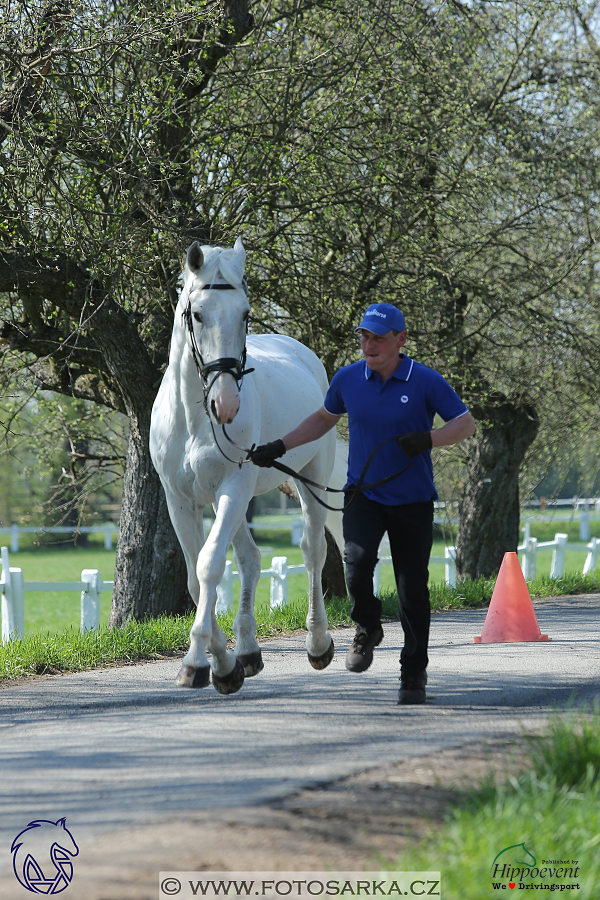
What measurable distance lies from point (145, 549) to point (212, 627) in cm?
424

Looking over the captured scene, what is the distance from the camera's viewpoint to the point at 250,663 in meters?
5.95

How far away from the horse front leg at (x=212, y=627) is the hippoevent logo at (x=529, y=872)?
2633 millimetres

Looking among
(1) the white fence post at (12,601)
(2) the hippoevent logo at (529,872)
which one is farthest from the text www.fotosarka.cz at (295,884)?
(1) the white fence post at (12,601)

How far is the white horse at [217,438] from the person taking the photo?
5094 mm

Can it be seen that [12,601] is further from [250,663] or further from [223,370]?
[223,370]

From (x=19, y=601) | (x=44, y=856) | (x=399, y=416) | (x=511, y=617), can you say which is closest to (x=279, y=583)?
(x=19, y=601)

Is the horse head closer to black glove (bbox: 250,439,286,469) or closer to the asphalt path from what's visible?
black glove (bbox: 250,439,286,469)

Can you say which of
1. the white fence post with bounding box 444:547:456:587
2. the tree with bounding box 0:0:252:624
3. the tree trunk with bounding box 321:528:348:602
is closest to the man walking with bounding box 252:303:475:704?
the tree with bounding box 0:0:252:624

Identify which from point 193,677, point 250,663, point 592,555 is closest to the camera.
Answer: point 193,677

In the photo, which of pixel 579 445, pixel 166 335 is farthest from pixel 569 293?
pixel 166 335

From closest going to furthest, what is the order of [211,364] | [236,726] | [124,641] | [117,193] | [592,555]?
1. [236,726]
2. [211,364]
3. [124,641]
4. [117,193]
5. [592,555]

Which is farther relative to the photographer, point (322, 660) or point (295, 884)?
point (322, 660)

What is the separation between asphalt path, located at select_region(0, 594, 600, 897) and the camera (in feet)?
10.9

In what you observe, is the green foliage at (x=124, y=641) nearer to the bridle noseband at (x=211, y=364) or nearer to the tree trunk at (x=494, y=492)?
the bridle noseband at (x=211, y=364)
